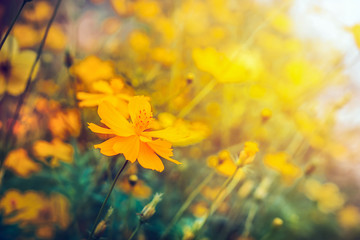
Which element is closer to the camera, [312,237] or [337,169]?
[312,237]

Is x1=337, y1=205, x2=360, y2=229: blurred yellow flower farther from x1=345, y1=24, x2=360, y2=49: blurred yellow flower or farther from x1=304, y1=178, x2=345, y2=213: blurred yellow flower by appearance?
x1=345, y1=24, x2=360, y2=49: blurred yellow flower

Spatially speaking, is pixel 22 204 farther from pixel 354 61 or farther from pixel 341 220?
pixel 341 220

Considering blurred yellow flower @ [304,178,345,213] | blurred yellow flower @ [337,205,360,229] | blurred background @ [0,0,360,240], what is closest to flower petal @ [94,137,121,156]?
blurred background @ [0,0,360,240]

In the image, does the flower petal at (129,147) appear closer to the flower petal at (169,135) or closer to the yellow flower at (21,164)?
the flower petal at (169,135)

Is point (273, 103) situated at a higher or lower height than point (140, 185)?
higher

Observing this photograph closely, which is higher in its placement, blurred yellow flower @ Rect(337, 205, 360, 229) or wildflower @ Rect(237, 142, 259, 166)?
wildflower @ Rect(237, 142, 259, 166)

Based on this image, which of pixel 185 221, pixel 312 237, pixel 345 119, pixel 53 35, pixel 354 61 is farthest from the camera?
pixel 345 119

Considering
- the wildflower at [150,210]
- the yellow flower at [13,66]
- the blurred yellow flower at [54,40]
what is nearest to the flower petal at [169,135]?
the wildflower at [150,210]

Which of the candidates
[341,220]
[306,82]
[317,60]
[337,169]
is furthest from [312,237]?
[317,60]
